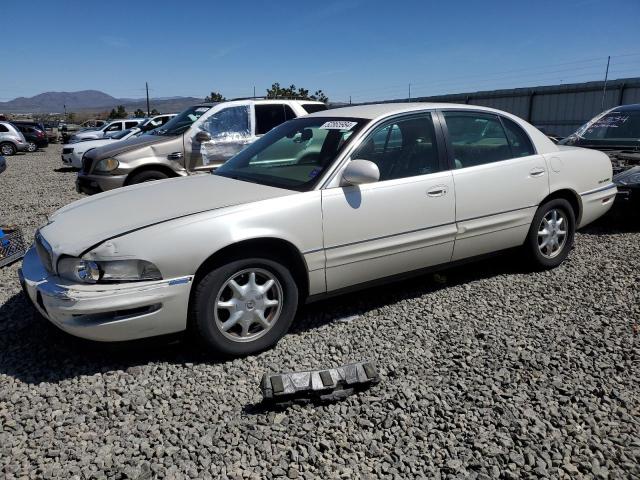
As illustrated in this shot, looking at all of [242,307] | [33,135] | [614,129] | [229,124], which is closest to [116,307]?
[242,307]

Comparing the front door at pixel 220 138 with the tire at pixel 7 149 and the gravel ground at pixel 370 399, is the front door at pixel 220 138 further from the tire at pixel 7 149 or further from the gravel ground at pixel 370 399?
the tire at pixel 7 149

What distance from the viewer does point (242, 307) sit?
3264mm

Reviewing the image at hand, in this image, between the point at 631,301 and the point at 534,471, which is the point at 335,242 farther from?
the point at 631,301

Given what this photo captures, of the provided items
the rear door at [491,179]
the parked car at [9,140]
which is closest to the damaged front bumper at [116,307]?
the rear door at [491,179]

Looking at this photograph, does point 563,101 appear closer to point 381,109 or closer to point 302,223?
point 381,109

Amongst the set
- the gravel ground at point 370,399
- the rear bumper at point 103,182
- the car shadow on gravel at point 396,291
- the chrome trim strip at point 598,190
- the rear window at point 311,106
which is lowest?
the gravel ground at point 370,399

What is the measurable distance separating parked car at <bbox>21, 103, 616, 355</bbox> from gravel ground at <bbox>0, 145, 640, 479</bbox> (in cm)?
32

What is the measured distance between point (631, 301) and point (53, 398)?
426 centimetres

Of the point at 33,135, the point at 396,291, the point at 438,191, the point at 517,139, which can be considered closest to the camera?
the point at 438,191

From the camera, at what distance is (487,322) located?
3850 millimetres

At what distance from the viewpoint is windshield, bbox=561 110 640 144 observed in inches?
290

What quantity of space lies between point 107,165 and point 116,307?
17.1ft

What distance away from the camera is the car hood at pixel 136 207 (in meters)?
3.13

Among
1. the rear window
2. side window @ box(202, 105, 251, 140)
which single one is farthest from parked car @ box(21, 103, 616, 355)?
the rear window
